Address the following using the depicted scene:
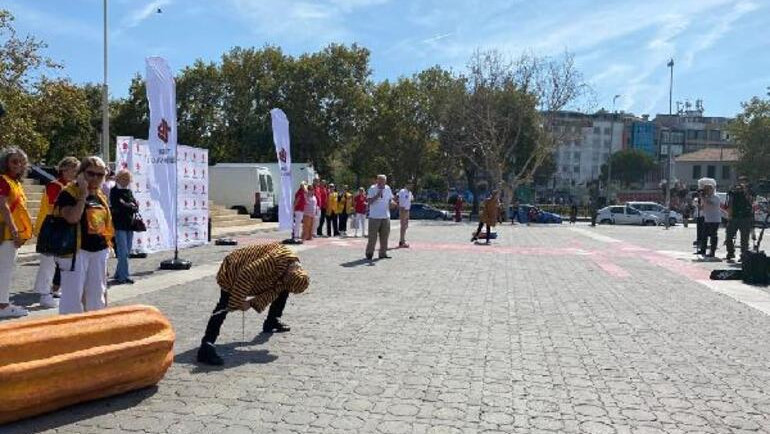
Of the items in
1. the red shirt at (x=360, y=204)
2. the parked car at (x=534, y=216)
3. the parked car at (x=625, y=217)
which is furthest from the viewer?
the parked car at (x=534, y=216)

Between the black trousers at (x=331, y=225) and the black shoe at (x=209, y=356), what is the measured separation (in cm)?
1722

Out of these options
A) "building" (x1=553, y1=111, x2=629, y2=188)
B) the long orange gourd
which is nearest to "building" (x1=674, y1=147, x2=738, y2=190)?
"building" (x1=553, y1=111, x2=629, y2=188)

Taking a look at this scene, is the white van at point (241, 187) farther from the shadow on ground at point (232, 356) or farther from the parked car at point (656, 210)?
the parked car at point (656, 210)

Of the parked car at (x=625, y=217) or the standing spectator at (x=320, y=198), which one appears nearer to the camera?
the standing spectator at (x=320, y=198)

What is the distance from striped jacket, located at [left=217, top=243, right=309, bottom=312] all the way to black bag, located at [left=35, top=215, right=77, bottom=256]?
4.18 feet

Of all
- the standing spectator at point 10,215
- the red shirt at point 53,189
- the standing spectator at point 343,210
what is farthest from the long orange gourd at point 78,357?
the standing spectator at point 343,210

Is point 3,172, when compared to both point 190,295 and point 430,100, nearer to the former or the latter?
point 190,295

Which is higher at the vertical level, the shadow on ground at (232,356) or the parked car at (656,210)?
the parked car at (656,210)

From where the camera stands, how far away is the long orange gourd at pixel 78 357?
14.0 feet

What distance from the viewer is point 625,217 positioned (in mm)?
46469

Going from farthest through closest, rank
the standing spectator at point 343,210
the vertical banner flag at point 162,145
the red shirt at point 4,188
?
1. the standing spectator at point 343,210
2. the vertical banner flag at point 162,145
3. the red shirt at point 4,188

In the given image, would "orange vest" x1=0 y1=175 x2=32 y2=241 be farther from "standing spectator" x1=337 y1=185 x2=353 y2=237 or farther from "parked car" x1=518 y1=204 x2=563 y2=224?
"parked car" x1=518 y1=204 x2=563 y2=224

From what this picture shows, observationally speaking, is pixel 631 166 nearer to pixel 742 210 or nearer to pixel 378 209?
pixel 742 210

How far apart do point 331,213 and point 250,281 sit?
1742 cm
